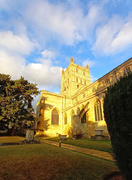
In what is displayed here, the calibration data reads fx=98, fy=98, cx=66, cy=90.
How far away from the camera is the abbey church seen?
1562 centimetres

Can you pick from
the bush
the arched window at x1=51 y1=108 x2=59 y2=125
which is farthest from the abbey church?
the bush

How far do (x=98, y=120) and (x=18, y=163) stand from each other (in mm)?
14147

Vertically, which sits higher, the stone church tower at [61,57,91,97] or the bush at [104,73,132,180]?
the stone church tower at [61,57,91,97]

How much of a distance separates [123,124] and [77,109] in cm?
1940

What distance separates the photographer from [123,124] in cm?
198

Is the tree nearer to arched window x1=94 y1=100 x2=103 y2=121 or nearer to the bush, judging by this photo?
arched window x1=94 y1=100 x2=103 y2=121

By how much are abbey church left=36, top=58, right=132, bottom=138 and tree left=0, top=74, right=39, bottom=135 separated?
6.33 m

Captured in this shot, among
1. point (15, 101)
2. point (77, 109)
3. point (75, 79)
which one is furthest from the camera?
point (75, 79)

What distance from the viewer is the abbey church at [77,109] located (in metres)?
15.6

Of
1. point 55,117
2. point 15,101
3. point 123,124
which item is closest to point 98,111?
point 55,117

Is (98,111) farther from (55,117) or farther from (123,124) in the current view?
(123,124)

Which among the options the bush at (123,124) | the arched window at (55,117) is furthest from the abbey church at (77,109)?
the bush at (123,124)

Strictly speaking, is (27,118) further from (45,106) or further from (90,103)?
(90,103)

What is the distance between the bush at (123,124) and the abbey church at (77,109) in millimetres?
6183
